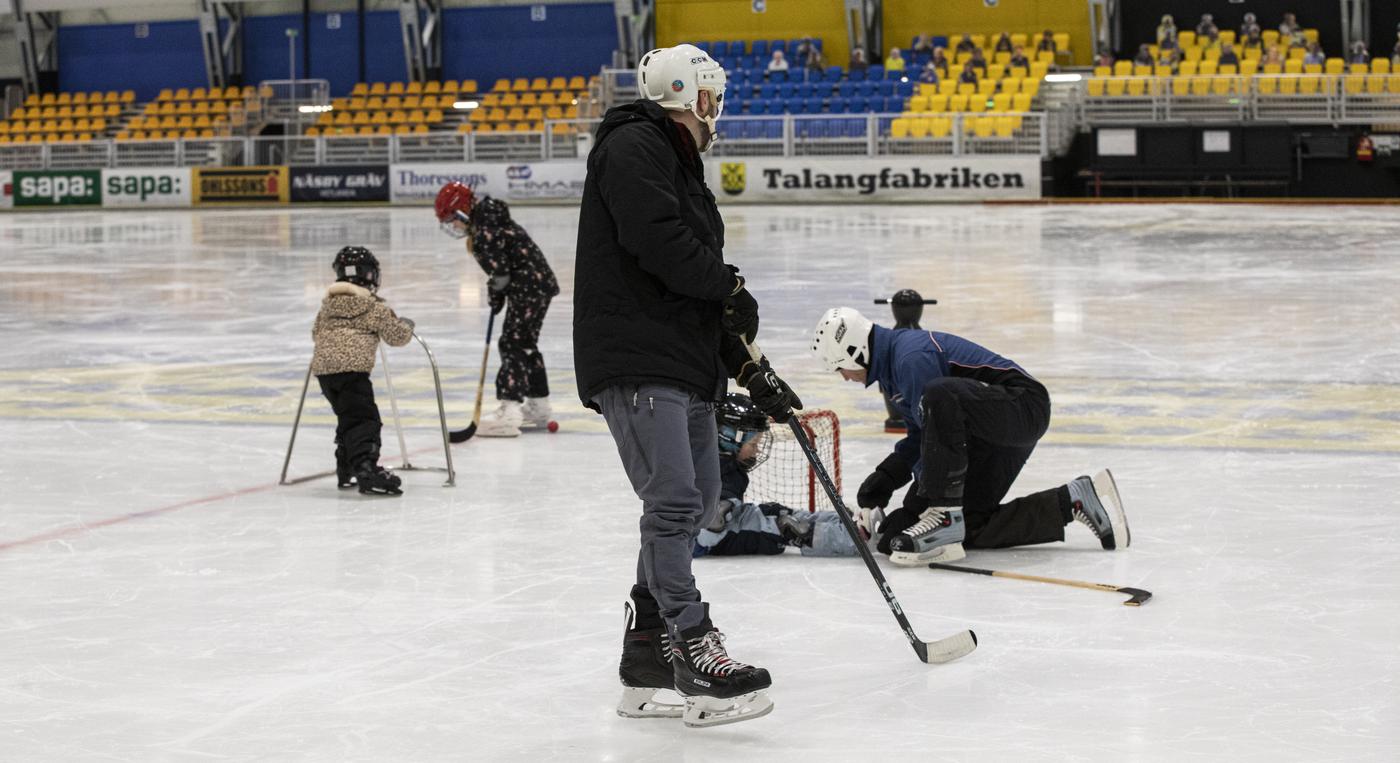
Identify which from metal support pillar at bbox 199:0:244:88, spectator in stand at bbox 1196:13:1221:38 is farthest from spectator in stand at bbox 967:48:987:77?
metal support pillar at bbox 199:0:244:88

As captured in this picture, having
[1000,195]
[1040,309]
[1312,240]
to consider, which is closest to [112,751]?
[1040,309]

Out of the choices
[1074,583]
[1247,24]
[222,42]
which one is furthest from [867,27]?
[1074,583]

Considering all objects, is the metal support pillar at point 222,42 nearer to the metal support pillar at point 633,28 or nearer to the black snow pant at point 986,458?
the metal support pillar at point 633,28

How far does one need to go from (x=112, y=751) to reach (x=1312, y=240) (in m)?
19.4

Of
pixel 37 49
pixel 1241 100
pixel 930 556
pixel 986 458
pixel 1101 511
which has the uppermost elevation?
pixel 37 49

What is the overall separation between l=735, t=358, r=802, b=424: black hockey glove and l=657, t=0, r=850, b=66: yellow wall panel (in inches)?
1492

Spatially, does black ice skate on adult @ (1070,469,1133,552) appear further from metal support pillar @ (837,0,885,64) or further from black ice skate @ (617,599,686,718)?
metal support pillar @ (837,0,885,64)

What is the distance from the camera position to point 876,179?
112 feet

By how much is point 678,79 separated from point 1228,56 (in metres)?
33.2

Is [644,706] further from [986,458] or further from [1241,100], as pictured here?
[1241,100]

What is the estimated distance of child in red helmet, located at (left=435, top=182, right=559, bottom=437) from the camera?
8758 millimetres

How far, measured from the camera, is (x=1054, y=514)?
618 cm

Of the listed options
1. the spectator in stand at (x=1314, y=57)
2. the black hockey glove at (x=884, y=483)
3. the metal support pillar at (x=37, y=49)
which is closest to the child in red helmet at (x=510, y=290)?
the black hockey glove at (x=884, y=483)

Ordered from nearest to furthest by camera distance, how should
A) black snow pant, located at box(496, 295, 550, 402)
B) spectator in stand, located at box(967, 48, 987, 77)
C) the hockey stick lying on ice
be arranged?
1. the hockey stick lying on ice
2. black snow pant, located at box(496, 295, 550, 402)
3. spectator in stand, located at box(967, 48, 987, 77)
